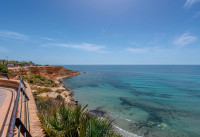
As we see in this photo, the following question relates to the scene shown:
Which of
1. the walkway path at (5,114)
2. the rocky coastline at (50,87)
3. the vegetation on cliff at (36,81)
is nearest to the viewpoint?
the walkway path at (5,114)

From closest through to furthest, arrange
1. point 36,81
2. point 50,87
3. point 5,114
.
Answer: point 5,114 < point 50,87 < point 36,81

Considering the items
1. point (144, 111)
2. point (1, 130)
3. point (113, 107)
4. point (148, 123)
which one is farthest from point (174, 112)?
point (1, 130)

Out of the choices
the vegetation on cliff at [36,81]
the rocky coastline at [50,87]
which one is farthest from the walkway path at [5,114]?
the vegetation on cliff at [36,81]

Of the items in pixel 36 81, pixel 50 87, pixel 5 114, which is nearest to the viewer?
pixel 5 114

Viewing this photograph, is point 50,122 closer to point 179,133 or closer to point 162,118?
point 179,133

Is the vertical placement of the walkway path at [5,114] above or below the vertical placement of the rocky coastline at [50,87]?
above

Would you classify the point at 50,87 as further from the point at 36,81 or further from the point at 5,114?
the point at 5,114

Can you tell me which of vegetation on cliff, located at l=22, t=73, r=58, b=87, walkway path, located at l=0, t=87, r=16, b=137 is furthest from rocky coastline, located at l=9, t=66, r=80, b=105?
walkway path, located at l=0, t=87, r=16, b=137

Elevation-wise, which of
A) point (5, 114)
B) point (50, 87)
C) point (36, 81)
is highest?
Result: point (5, 114)

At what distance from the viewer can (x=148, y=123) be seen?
1118 cm

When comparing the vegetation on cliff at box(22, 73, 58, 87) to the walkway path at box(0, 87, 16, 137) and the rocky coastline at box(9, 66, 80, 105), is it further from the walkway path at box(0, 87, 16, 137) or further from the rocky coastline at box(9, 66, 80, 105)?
the walkway path at box(0, 87, 16, 137)

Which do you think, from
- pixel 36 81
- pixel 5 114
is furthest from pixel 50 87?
pixel 5 114

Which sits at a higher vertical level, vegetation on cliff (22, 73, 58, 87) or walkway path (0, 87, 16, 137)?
walkway path (0, 87, 16, 137)

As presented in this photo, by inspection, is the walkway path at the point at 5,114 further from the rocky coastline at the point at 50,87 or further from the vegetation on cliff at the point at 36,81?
the vegetation on cliff at the point at 36,81
